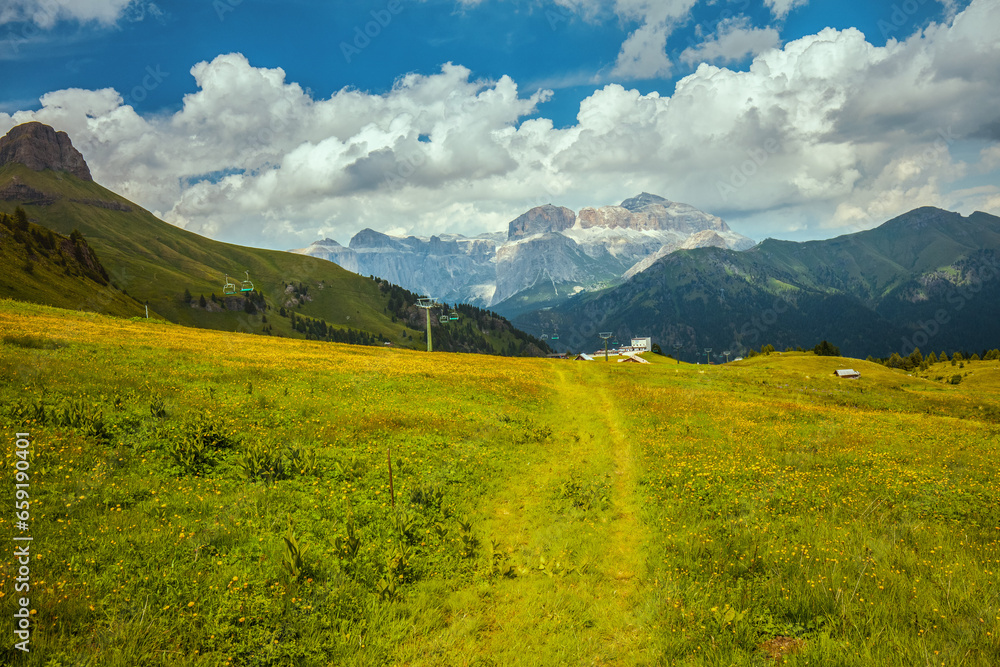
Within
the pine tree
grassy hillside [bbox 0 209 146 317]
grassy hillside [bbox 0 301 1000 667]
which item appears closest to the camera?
grassy hillside [bbox 0 301 1000 667]

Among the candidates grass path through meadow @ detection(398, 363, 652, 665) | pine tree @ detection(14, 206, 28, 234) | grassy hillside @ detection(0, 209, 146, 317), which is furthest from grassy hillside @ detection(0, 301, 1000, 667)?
pine tree @ detection(14, 206, 28, 234)

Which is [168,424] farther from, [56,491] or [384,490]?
[384,490]

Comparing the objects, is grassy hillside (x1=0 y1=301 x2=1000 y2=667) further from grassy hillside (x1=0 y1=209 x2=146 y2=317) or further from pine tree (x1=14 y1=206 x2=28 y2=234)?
pine tree (x1=14 y1=206 x2=28 y2=234)

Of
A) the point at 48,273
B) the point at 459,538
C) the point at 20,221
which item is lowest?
the point at 459,538

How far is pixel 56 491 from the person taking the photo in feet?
33.6

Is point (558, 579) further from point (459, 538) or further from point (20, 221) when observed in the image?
point (20, 221)

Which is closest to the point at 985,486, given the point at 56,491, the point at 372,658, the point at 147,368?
the point at 372,658

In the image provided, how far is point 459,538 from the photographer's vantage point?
39.1 ft

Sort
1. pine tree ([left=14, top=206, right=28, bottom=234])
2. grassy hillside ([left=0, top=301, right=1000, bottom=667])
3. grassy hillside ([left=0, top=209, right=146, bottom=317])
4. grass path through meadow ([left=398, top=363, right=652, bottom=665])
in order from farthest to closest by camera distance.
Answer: pine tree ([left=14, top=206, right=28, bottom=234]) → grassy hillside ([left=0, top=209, right=146, bottom=317]) → grass path through meadow ([left=398, top=363, right=652, bottom=665]) → grassy hillside ([left=0, top=301, right=1000, bottom=667])

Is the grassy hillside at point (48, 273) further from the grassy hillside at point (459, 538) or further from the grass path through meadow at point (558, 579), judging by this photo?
the grass path through meadow at point (558, 579)

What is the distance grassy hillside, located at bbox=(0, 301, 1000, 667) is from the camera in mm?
7945

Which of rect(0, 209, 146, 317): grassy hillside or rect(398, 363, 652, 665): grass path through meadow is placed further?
rect(0, 209, 146, 317): grassy hillside

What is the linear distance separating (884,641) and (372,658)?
29.1 feet

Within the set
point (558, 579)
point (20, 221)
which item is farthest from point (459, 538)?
point (20, 221)
